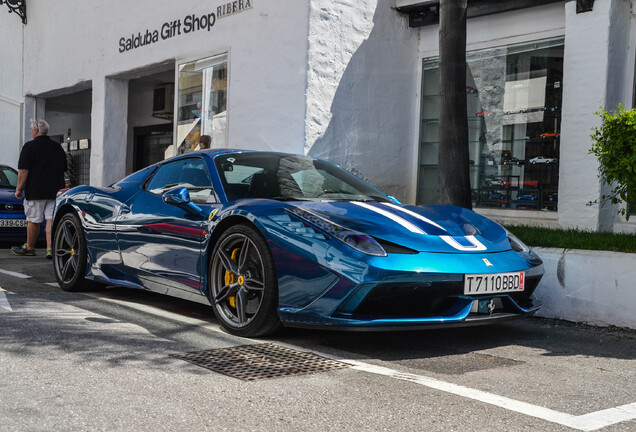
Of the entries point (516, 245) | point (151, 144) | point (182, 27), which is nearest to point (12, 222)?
point (182, 27)

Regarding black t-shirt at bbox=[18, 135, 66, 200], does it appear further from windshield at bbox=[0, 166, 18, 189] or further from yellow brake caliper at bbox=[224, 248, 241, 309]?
yellow brake caliper at bbox=[224, 248, 241, 309]

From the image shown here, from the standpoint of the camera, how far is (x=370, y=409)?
3234 mm

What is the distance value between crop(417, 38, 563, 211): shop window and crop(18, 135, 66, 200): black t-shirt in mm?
5403

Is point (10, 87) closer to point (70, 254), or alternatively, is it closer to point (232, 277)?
point (70, 254)

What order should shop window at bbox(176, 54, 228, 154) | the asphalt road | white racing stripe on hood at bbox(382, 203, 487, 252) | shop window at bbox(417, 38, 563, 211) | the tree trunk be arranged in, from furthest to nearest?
shop window at bbox(176, 54, 228, 154), shop window at bbox(417, 38, 563, 211), the tree trunk, white racing stripe on hood at bbox(382, 203, 487, 252), the asphalt road

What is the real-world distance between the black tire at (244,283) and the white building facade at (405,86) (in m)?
5.25

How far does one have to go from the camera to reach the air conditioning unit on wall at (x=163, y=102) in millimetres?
16250

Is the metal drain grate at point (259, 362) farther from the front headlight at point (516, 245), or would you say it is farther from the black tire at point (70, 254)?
the black tire at point (70, 254)

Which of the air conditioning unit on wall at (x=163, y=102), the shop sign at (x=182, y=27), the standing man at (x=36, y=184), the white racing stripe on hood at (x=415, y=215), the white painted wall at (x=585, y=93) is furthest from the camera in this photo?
the air conditioning unit on wall at (x=163, y=102)

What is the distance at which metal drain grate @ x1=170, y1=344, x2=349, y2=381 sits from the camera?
3816 millimetres

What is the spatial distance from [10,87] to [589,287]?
53.3 ft

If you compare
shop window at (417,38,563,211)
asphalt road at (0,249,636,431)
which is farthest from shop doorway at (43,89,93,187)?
asphalt road at (0,249,636,431)

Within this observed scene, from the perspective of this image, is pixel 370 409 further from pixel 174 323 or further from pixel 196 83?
pixel 196 83

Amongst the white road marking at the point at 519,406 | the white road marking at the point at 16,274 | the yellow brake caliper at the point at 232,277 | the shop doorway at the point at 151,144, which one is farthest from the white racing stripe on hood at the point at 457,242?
the shop doorway at the point at 151,144
